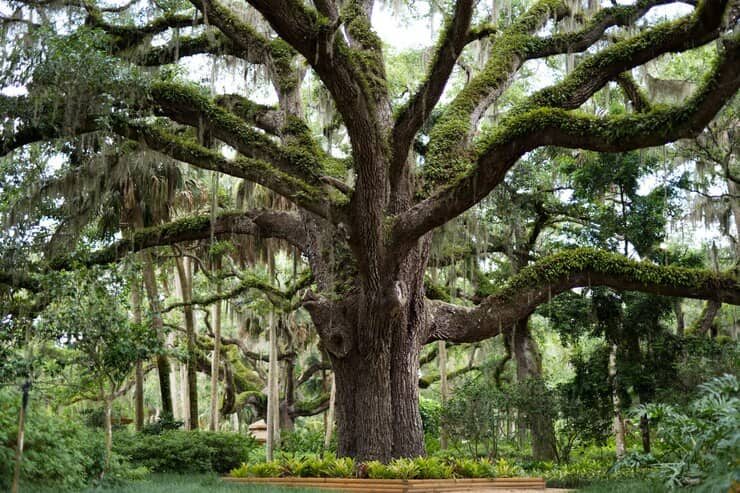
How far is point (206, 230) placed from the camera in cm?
1182

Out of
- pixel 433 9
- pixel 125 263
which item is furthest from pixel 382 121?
pixel 125 263

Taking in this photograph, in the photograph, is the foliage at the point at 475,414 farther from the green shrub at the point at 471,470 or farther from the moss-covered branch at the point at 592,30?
the moss-covered branch at the point at 592,30

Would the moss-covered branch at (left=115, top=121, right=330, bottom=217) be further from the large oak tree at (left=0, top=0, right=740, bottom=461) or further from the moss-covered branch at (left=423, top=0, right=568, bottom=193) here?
the moss-covered branch at (left=423, top=0, right=568, bottom=193)

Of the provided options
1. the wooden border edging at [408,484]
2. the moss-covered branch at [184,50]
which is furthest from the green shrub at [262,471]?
the moss-covered branch at [184,50]

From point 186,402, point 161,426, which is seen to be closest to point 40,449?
point 161,426

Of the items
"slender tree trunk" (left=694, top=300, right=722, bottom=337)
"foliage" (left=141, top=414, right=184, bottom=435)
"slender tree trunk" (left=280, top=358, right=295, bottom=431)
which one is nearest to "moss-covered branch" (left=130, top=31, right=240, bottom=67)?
"foliage" (left=141, top=414, right=184, bottom=435)

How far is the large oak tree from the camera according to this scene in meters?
8.63

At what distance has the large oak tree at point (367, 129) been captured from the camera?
863cm

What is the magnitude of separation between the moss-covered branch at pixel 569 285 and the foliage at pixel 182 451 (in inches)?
221

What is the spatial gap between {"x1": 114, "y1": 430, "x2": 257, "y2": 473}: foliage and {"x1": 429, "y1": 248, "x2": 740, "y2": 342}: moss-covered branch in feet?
18.4

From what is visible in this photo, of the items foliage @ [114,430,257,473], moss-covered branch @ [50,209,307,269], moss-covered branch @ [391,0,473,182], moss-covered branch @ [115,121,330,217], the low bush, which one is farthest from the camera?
foliage @ [114,430,257,473]

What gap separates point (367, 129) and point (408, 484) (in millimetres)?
4175

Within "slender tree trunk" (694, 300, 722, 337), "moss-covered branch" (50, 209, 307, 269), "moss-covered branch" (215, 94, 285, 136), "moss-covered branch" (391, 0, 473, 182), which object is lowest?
"slender tree trunk" (694, 300, 722, 337)

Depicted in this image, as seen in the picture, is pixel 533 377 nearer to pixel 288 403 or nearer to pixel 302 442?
pixel 302 442
